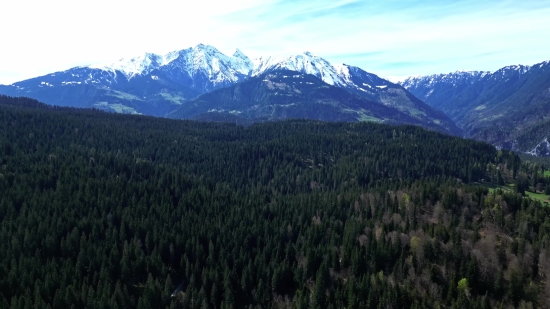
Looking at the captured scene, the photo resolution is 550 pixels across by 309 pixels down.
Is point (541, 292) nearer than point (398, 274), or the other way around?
point (541, 292)

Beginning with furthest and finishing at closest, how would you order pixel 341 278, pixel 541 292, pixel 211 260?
pixel 211 260, pixel 341 278, pixel 541 292

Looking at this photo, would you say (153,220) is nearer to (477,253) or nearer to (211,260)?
(211,260)

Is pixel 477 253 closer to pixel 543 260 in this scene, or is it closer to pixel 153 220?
pixel 543 260

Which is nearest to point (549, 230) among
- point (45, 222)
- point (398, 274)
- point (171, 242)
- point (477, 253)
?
point (477, 253)

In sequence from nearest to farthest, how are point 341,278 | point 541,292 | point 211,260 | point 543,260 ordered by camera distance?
point 541,292 < point 543,260 < point 341,278 < point 211,260

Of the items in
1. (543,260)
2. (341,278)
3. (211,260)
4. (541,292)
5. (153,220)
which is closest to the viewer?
(541,292)

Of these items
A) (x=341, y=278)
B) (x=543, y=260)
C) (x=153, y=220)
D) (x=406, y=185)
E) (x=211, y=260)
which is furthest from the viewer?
(x=406, y=185)

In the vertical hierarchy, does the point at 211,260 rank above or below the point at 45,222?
below

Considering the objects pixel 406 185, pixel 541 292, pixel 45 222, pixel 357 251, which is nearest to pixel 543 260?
pixel 541 292

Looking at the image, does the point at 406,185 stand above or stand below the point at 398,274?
above
